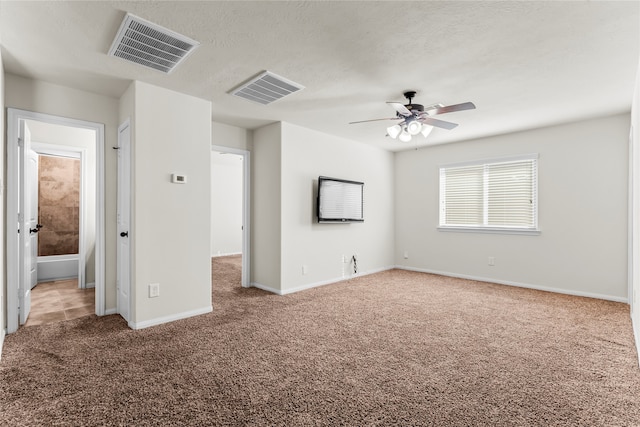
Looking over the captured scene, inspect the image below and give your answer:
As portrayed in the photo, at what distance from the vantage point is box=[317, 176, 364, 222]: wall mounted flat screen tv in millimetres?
4931

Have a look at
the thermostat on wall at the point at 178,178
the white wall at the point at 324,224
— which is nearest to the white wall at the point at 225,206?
the white wall at the point at 324,224

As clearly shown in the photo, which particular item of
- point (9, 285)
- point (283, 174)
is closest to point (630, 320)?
point (283, 174)

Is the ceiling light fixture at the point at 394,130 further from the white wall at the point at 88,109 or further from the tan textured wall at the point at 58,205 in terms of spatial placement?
the tan textured wall at the point at 58,205

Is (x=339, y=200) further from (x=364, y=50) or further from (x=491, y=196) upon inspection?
(x=364, y=50)

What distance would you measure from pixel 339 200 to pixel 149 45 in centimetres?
334

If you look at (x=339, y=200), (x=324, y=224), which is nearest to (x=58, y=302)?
(x=324, y=224)

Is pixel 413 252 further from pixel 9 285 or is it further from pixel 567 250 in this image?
pixel 9 285

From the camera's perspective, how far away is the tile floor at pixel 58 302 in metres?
3.48

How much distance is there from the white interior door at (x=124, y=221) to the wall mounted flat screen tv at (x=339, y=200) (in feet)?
8.09

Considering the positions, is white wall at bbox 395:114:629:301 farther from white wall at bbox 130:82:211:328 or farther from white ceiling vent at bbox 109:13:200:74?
white ceiling vent at bbox 109:13:200:74

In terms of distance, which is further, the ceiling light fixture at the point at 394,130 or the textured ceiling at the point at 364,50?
the ceiling light fixture at the point at 394,130

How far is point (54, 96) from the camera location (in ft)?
10.6

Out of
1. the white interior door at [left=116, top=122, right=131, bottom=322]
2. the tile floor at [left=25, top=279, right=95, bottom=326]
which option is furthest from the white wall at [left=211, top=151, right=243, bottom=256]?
the white interior door at [left=116, top=122, right=131, bottom=322]

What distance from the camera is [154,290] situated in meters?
3.29
